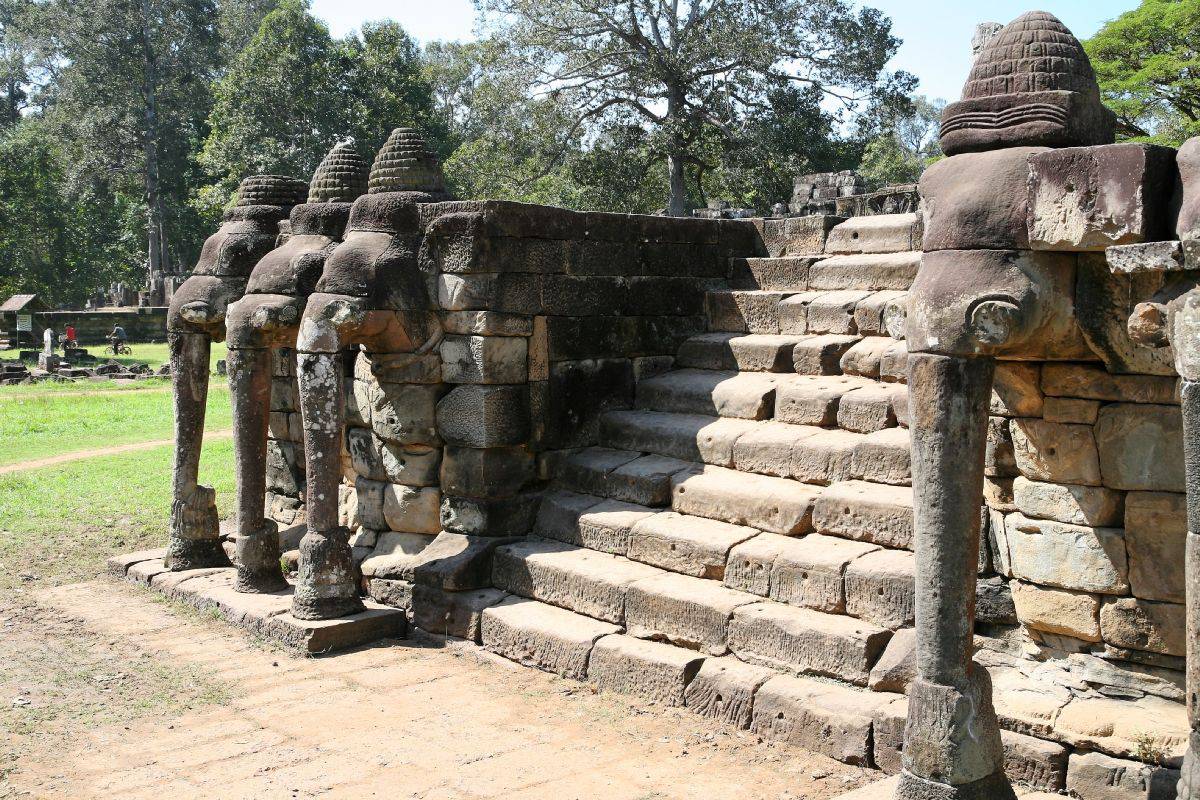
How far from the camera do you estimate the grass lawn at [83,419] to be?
14055mm

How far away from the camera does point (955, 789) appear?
3617 mm

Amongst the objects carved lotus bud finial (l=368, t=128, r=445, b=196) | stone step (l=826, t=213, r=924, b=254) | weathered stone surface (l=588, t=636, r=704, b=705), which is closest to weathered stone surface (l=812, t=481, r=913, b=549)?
weathered stone surface (l=588, t=636, r=704, b=705)

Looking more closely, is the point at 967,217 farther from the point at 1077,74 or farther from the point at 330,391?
the point at 330,391

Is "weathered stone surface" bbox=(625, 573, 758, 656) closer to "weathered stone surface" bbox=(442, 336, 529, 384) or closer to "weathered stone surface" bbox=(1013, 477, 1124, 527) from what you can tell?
"weathered stone surface" bbox=(1013, 477, 1124, 527)

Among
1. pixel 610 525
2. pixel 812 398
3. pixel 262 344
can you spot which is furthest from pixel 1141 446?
pixel 262 344

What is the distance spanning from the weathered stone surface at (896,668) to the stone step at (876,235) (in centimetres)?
342

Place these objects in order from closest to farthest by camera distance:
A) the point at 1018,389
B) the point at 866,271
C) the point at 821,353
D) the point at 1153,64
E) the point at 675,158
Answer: the point at 1018,389
the point at 821,353
the point at 866,271
the point at 1153,64
the point at 675,158

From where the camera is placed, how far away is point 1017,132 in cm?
372

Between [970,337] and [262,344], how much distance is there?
5.05 metres

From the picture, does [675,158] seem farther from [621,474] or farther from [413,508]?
[621,474]

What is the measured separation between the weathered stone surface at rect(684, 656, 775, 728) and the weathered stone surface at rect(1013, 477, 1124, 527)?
4.70ft

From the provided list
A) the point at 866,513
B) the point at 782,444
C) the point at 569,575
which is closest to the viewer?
the point at 866,513

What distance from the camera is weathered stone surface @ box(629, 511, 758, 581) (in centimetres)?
566

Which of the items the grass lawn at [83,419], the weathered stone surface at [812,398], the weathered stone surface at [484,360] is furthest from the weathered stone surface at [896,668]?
the grass lawn at [83,419]
